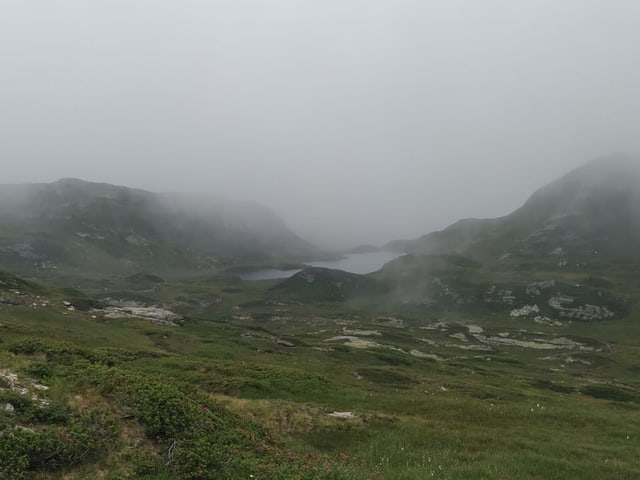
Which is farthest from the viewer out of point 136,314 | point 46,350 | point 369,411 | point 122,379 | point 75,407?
point 136,314

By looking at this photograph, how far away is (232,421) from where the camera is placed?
21.4 m

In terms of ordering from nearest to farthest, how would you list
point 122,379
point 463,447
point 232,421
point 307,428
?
point 122,379 < point 232,421 < point 463,447 < point 307,428

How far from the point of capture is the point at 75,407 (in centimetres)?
1702

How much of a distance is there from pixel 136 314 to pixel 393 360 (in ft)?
202

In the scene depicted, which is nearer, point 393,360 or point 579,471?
point 579,471

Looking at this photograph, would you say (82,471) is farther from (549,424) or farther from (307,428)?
(549,424)

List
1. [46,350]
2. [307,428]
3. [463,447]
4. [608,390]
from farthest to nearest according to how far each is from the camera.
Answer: [608,390] → [46,350] → [307,428] → [463,447]

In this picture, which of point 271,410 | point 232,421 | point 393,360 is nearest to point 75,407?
point 232,421

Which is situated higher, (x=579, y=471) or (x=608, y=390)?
(x=579, y=471)

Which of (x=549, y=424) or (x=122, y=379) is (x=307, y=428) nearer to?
(x=122, y=379)

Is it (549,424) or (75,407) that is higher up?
(75,407)

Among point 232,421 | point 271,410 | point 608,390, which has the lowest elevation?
point 608,390

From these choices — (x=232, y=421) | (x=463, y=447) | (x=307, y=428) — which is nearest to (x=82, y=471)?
(x=232, y=421)

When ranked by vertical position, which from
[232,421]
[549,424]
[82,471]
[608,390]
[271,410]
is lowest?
[608,390]
